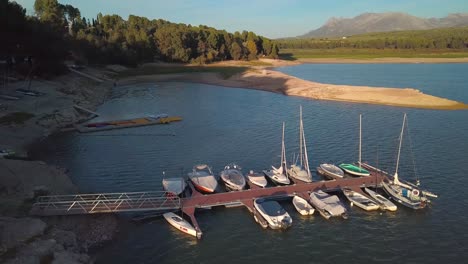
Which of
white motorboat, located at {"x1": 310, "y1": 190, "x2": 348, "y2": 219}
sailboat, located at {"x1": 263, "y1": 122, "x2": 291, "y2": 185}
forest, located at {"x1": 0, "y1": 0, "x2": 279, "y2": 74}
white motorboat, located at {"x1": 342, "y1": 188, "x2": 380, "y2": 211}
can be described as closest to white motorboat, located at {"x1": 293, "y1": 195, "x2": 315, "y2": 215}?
white motorboat, located at {"x1": 310, "y1": 190, "x2": 348, "y2": 219}

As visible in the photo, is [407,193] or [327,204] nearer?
[327,204]

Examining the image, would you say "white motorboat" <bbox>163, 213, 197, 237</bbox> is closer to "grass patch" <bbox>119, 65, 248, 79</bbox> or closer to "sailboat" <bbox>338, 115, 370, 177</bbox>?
"sailboat" <bbox>338, 115, 370, 177</bbox>

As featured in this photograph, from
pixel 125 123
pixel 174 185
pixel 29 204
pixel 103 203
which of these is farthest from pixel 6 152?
pixel 125 123

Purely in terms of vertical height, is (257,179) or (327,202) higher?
(257,179)

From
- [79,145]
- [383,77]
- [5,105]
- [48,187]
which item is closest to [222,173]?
[48,187]

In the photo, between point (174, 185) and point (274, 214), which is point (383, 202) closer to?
point (274, 214)

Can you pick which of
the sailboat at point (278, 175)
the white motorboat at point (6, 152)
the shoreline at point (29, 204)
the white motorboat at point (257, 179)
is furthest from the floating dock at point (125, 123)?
the white motorboat at point (257, 179)
